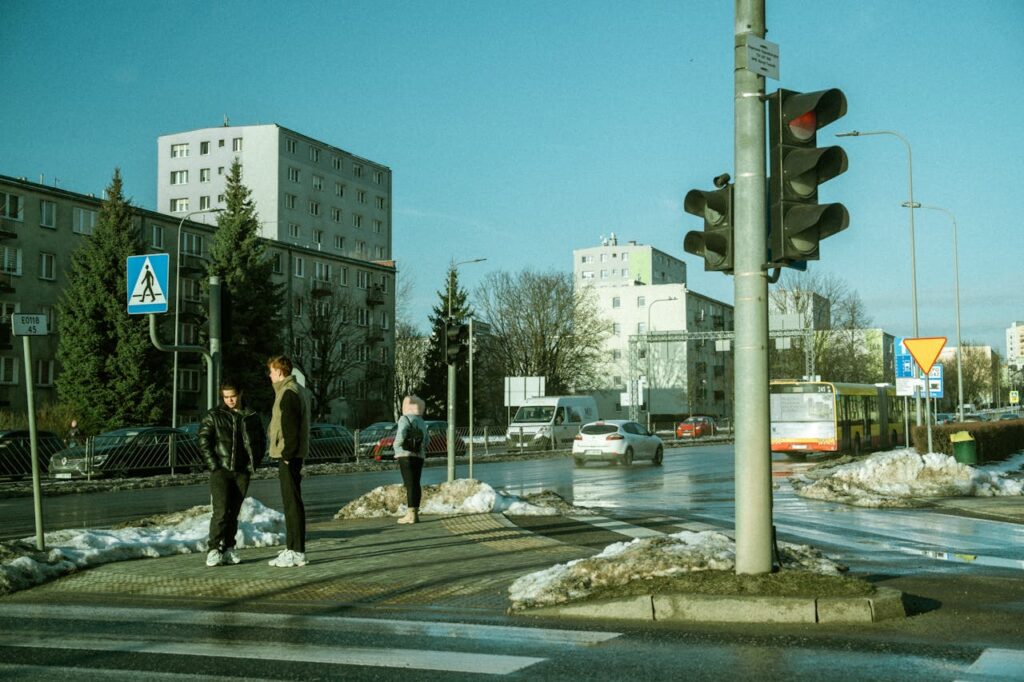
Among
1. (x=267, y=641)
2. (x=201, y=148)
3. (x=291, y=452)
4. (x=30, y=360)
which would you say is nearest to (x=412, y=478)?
(x=291, y=452)

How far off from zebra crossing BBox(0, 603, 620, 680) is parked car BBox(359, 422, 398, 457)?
31.8 metres

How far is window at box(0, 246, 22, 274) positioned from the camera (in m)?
49.2

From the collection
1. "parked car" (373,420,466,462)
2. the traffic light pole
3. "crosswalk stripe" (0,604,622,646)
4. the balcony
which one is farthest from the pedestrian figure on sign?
the balcony

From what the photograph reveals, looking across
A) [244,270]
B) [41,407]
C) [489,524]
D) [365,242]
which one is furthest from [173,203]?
[489,524]

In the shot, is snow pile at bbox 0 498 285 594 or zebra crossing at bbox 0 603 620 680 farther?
snow pile at bbox 0 498 285 594

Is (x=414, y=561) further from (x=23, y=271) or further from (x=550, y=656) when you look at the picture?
(x=23, y=271)

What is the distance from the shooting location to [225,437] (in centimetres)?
998

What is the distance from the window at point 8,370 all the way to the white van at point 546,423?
23222 mm

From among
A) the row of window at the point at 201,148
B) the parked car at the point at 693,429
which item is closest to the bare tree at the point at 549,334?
the parked car at the point at 693,429

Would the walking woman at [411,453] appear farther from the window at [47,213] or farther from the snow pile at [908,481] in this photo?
the window at [47,213]

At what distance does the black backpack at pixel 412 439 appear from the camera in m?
13.7

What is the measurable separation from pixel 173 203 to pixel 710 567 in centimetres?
8542

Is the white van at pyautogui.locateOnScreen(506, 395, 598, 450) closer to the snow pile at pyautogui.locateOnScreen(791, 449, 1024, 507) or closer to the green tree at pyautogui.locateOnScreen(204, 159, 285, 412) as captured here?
the green tree at pyautogui.locateOnScreen(204, 159, 285, 412)

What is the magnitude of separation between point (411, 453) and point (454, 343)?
13.5 feet
